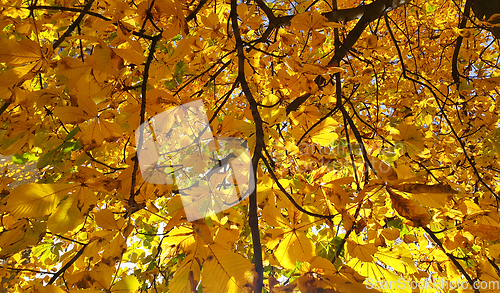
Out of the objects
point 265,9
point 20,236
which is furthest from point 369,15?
point 20,236

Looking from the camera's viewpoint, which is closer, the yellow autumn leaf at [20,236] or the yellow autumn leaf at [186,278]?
the yellow autumn leaf at [186,278]

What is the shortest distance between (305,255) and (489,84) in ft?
6.93

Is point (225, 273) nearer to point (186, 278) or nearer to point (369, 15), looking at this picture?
point (186, 278)

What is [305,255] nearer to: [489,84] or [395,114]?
[489,84]

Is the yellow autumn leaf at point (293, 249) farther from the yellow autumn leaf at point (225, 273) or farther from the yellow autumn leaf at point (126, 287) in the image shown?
the yellow autumn leaf at point (126, 287)

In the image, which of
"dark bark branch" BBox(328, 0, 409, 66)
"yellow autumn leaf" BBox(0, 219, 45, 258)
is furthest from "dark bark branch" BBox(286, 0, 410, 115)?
"yellow autumn leaf" BBox(0, 219, 45, 258)

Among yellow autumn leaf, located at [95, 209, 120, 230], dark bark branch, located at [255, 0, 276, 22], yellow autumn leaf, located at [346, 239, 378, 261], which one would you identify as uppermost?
dark bark branch, located at [255, 0, 276, 22]

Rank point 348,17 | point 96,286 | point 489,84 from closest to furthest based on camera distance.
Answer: point 96,286, point 348,17, point 489,84

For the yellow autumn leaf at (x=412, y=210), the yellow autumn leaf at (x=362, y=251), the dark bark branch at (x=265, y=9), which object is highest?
the dark bark branch at (x=265, y=9)

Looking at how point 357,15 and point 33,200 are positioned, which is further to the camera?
point 357,15

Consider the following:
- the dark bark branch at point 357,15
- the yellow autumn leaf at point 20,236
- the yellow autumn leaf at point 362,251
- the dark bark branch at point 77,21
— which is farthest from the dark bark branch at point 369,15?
the yellow autumn leaf at point 20,236

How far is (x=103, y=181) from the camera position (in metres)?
0.59

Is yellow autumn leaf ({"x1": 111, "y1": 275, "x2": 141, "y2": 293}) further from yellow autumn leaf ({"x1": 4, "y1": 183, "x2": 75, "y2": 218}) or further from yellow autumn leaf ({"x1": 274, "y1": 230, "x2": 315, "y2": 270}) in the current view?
yellow autumn leaf ({"x1": 274, "y1": 230, "x2": 315, "y2": 270})

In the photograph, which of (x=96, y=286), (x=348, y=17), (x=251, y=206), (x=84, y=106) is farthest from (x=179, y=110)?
(x=348, y=17)
